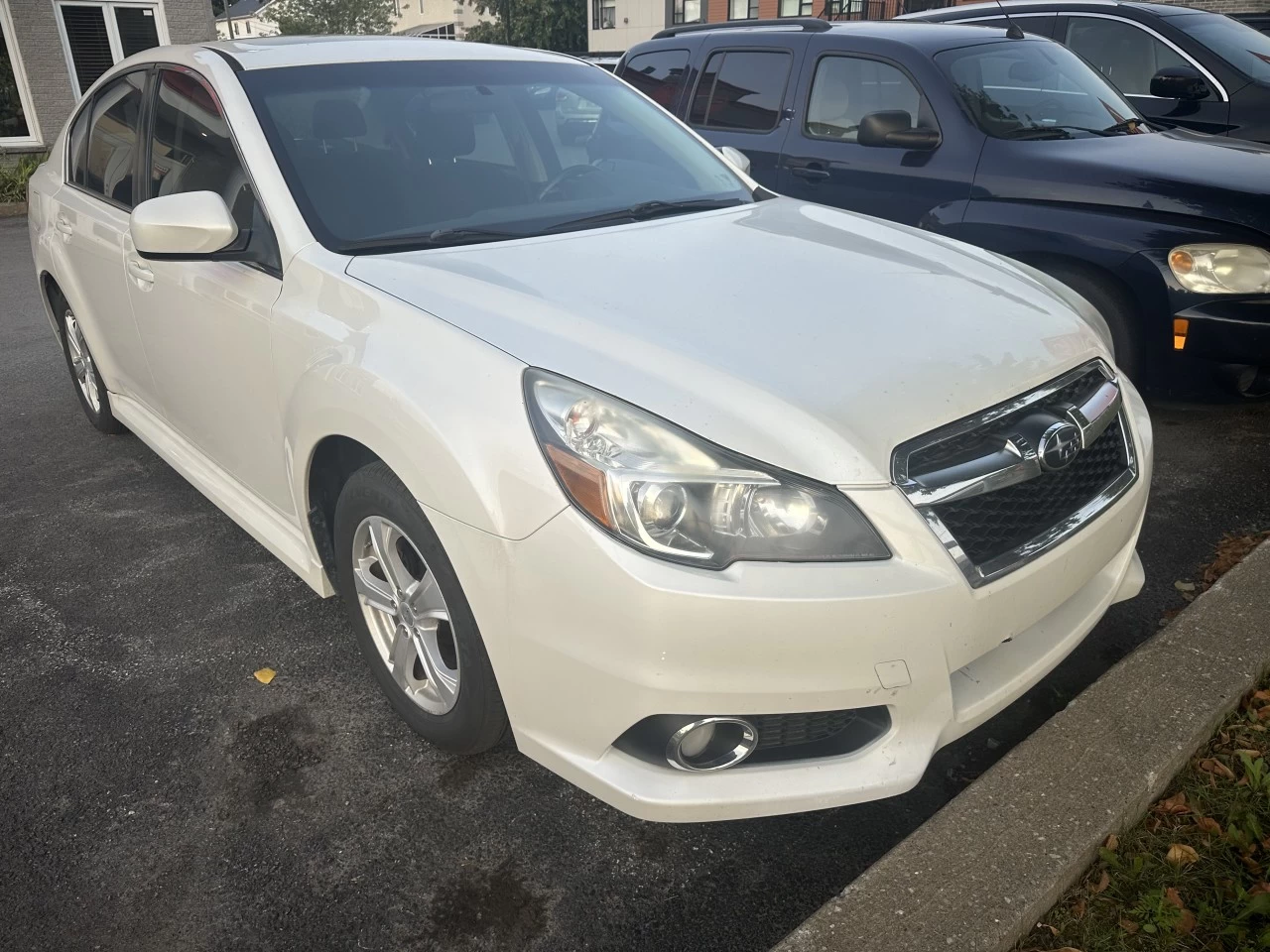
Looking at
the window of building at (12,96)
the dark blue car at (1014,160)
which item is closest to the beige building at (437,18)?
the window of building at (12,96)

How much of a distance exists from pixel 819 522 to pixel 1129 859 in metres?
1.03

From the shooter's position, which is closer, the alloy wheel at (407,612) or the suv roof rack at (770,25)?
the alloy wheel at (407,612)

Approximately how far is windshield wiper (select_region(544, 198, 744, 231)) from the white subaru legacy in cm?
2

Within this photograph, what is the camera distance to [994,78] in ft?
17.1

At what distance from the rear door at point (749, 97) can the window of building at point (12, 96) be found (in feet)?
46.8

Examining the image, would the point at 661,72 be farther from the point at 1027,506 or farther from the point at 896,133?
the point at 1027,506

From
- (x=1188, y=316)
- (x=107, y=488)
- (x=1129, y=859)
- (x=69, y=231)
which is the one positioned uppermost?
(x=69, y=231)

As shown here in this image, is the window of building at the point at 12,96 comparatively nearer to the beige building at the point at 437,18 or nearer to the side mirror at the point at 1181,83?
the side mirror at the point at 1181,83

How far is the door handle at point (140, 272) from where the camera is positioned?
3.37 metres

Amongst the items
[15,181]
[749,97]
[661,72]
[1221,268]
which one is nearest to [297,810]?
[1221,268]

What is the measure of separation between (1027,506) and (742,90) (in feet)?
14.5

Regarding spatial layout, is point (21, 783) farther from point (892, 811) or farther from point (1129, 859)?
point (1129, 859)

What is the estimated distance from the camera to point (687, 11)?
3959 cm

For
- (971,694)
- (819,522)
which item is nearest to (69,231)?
(819,522)
